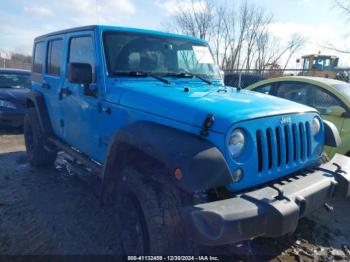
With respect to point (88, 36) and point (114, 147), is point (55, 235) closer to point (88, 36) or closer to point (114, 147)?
point (114, 147)

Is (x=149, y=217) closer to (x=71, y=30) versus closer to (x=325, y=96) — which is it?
(x=71, y=30)

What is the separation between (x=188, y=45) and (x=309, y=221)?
2638mm

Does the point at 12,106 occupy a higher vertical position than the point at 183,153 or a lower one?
lower

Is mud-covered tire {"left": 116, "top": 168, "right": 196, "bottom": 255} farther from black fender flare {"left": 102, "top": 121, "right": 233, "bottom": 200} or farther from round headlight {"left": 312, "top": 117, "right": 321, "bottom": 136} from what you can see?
round headlight {"left": 312, "top": 117, "right": 321, "bottom": 136}

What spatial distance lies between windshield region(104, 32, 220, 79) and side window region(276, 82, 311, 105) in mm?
2078

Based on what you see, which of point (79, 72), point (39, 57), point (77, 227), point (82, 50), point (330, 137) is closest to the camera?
point (79, 72)

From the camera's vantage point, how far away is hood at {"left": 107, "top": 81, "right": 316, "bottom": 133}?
234 centimetres

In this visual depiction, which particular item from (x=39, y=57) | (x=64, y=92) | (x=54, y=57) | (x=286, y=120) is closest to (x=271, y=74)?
(x=39, y=57)

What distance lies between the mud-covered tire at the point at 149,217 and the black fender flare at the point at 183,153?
226 millimetres

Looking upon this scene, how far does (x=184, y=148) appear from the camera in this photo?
2178mm

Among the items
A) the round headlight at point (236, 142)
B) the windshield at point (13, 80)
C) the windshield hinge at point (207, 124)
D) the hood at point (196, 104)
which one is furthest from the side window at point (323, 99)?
the windshield at point (13, 80)

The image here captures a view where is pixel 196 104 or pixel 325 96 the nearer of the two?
pixel 196 104

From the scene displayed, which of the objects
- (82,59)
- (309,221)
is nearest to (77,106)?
(82,59)

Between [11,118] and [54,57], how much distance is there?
390 centimetres
